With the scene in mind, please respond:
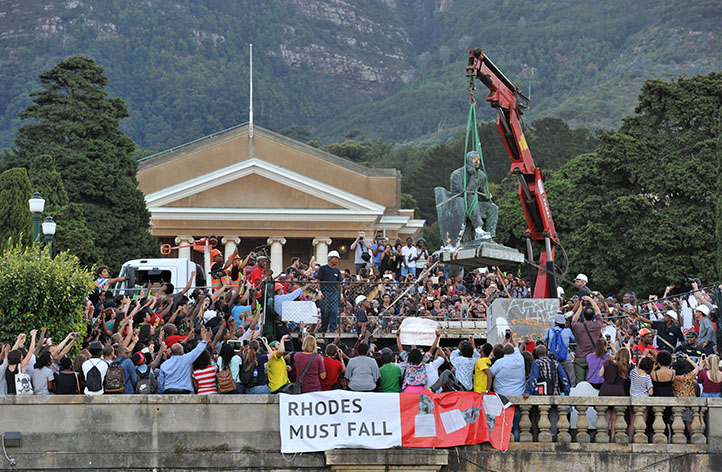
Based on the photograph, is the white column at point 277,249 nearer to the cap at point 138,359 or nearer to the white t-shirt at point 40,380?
the cap at point 138,359

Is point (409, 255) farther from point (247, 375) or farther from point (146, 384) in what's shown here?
point (146, 384)

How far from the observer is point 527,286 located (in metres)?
30.5

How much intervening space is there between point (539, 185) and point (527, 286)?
7.67 metres

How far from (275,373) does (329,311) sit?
7.24 meters

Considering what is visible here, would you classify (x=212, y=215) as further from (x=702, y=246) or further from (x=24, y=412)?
(x=24, y=412)

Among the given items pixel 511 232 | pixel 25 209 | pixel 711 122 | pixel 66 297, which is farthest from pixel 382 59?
pixel 66 297

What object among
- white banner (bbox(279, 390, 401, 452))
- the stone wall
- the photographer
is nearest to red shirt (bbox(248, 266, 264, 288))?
the photographer

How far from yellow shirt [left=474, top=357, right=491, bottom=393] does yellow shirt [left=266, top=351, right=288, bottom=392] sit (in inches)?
106

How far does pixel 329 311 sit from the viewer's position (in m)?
23.0

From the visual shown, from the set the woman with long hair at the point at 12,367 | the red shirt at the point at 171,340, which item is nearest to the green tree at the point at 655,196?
the red shirt at the point at 171,340

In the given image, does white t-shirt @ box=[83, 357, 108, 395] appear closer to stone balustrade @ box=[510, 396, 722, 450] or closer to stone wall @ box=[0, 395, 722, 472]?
stone wall @ box=[0, 395, 722, 472]

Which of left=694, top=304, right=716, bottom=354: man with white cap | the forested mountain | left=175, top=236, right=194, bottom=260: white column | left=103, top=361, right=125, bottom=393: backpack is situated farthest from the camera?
the forested mountain

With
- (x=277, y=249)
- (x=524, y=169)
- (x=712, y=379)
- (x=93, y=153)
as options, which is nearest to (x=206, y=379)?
(x=712, y=379)

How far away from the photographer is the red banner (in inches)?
620
